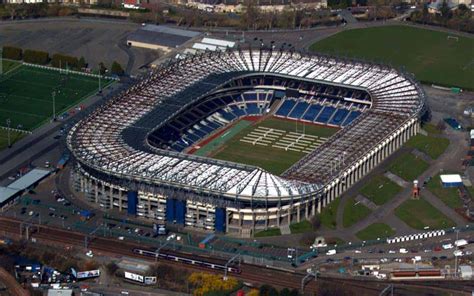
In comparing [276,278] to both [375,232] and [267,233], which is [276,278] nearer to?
[267,233]

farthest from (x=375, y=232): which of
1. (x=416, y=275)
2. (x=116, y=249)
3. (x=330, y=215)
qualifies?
(x=116, y=249)

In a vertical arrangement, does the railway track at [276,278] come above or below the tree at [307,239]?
below

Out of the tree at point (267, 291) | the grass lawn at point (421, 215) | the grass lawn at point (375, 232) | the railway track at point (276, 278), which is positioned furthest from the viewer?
the grass lawn at point (421, 215)

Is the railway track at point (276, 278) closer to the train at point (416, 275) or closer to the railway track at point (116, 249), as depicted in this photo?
the railway track at point (116, 249)

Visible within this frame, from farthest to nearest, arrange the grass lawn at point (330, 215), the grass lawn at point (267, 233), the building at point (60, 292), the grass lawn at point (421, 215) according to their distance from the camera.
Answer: the grass lawn at point (421, 215)
the grass lawn at point (330, 215)
the grass lawn at point (267, 233)
the building at point (60, 292)

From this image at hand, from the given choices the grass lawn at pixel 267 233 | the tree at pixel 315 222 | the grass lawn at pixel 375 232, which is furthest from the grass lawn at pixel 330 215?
the grass lawn at pixel 267 233

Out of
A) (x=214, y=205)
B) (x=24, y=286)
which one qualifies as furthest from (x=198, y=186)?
(x=24, y=286)

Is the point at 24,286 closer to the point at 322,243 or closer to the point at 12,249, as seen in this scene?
the point at 12,249
